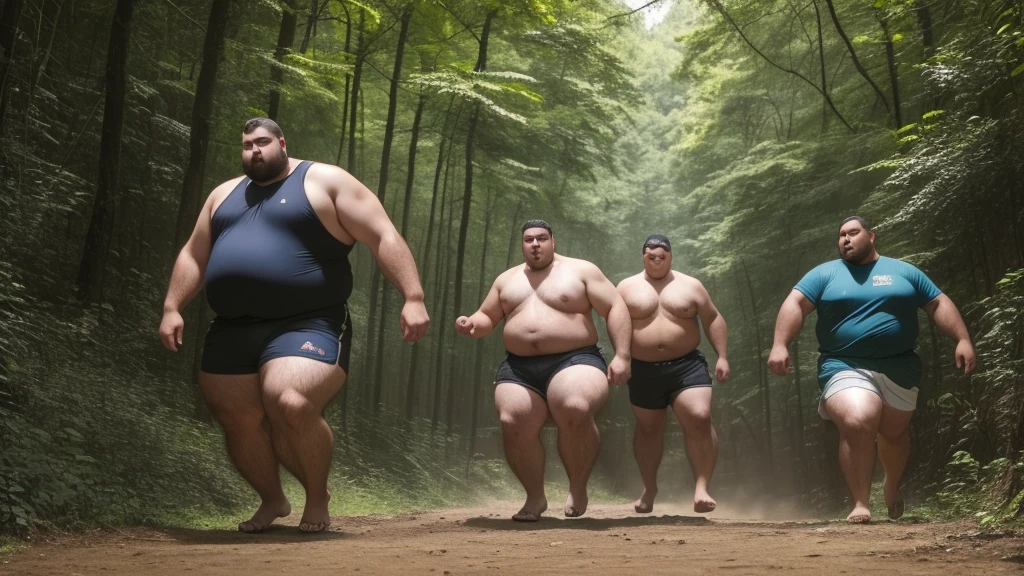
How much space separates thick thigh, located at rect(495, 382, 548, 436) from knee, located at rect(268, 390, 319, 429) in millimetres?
2041

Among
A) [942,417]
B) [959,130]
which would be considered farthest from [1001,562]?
[942,417]

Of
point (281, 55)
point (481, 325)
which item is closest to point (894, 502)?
point (481, 325)

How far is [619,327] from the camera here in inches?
284

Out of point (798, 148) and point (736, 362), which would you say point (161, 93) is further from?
point (736, 362)

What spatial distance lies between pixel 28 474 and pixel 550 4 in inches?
460

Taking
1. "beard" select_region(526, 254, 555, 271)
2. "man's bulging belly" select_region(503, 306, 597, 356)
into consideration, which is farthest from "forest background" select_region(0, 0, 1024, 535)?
"beard" select_region(526, 254, 555, 271)

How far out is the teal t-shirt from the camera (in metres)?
6.94

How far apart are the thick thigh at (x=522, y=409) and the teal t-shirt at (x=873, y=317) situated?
1.86 metres

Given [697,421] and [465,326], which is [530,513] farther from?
[697,421]

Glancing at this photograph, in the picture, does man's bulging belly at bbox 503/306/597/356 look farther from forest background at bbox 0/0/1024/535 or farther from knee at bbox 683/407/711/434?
forest background at bbox 0/0/1024/535

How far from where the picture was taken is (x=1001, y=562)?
3846 millimetres

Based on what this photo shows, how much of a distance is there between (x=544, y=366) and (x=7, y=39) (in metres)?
3.82

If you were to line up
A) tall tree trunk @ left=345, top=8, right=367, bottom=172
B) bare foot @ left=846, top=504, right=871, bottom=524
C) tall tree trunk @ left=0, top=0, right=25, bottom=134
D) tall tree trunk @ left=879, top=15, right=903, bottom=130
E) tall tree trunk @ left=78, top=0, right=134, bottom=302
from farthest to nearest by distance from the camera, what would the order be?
tall tree trunk @ left=345, top=8, right=367, bottom=172 → tall tree trunk @ left=879, top=15, right=903, bottom=130 → tall tree trunk @ left=78, top=0, right=134, bottom=302 → bare foot @ left=846, top=504, right=871, bottom=524 → tall tree trunk @ left=0, top=0, right=25, bottom=134

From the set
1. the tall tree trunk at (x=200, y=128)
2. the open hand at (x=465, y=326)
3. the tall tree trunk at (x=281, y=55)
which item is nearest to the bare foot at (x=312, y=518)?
the open hand at (x=465, y=326)
